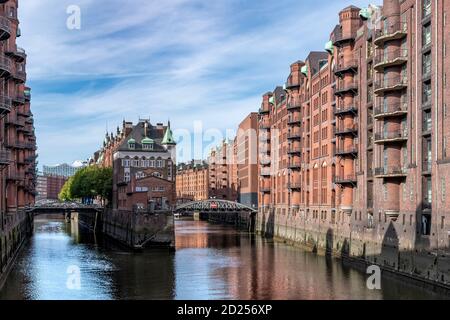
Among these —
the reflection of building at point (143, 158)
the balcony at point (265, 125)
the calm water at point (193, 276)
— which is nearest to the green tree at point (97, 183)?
the reflection of building at point (143, 158)

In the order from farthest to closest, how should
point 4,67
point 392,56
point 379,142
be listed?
point 379,142, point 392,56, point 4,67

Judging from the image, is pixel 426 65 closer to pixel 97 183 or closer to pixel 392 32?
pixel 392 32

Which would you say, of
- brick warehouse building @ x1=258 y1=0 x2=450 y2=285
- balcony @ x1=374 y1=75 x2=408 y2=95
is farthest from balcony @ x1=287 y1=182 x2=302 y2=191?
balcony @ x1=374 y1=75 x2=408 y2=95

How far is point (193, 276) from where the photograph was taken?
54844 millimetres

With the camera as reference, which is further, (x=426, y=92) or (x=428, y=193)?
(x=426, y=92)

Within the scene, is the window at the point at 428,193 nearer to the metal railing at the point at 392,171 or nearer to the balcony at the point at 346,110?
the metal railing at the point at 392,171

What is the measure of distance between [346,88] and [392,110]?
42.5ft

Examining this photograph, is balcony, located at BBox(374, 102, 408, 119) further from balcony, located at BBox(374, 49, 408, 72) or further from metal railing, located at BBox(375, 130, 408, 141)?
balcony, located at BBox(374, 49, 408, 72)

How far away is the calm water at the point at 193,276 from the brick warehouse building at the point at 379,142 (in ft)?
11.6

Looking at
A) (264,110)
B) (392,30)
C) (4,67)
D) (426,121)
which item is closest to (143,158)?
(264,110)

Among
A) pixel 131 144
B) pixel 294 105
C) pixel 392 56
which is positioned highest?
pixel 294 105

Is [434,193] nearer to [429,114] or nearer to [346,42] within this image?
[429,114]

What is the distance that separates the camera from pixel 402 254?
5150 centimetres

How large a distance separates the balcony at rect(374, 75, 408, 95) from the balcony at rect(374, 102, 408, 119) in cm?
134
